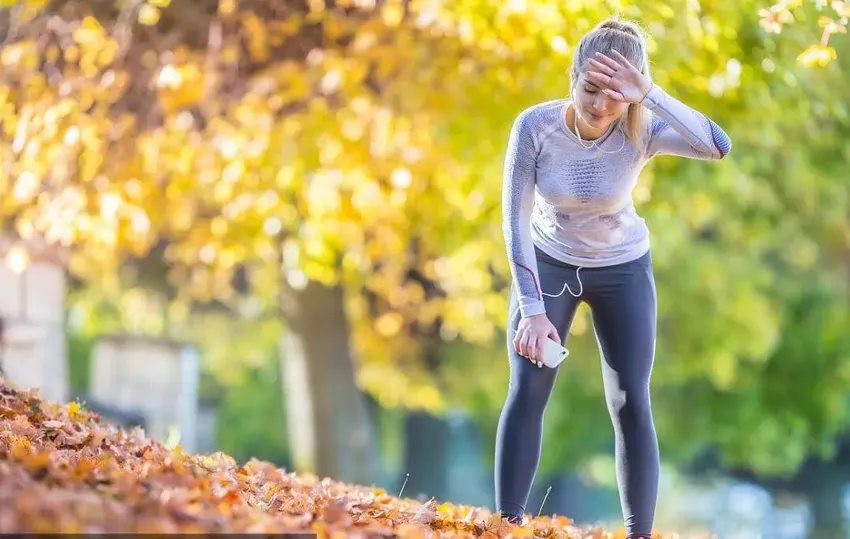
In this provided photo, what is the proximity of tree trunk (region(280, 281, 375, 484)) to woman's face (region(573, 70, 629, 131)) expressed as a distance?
9.22 m

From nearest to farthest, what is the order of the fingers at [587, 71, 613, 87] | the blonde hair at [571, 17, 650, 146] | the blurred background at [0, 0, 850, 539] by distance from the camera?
the fingers at [587, 71, 613, 87] → the blonde hair at [571, 17, 650, 146] → the blurred background at [0, 0, 850, 539]

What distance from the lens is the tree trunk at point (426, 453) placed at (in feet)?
68.6

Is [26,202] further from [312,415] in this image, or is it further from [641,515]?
[641,515]

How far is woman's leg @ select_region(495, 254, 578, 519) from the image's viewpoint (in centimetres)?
453

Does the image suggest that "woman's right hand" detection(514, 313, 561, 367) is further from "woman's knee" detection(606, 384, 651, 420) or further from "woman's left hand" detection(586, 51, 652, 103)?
"woman's left hand" detection(586, 51, 652, 103)

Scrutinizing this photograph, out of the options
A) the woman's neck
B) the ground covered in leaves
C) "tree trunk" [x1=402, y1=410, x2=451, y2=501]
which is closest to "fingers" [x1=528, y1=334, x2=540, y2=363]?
the ground covered in leaves

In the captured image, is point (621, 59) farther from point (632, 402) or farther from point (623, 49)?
point (632, 402)

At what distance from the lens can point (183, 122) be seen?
397 inches

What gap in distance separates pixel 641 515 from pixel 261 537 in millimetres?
1793

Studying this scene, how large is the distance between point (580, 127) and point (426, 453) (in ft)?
58.1

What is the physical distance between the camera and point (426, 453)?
71.3 feet

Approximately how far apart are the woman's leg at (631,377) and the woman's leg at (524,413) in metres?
0.12

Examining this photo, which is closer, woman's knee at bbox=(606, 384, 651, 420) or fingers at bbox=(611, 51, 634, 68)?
fingers at bbox=(611, 51, 634, 68)

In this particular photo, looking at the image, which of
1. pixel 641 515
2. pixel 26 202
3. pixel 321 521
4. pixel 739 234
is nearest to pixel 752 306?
pixel 739 234
